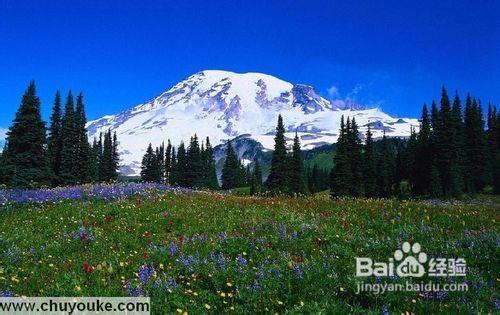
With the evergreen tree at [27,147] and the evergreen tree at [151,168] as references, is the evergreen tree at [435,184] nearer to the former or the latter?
→ the evergreen tree at [27,147]

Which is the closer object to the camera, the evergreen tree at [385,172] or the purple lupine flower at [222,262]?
the purple lupine flower at [222,262]

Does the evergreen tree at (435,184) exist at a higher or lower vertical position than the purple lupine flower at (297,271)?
higher

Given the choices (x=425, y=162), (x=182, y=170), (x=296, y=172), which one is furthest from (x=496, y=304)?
(x=182, y=170)

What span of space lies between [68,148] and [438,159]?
65.5 m

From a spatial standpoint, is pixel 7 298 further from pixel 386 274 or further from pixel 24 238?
pixel 386 274

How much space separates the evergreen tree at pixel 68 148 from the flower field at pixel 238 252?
5520cm

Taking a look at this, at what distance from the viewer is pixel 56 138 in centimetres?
7231

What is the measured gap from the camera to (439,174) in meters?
77.0

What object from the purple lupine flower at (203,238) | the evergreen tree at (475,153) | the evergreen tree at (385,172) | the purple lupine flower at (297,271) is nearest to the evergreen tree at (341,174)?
the evergreen tree at (385,172)

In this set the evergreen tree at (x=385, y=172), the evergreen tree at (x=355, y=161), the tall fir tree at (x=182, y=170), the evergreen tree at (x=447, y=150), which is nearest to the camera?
the evergreen tree at (x=447, y=150)

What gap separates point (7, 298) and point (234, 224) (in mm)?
6103

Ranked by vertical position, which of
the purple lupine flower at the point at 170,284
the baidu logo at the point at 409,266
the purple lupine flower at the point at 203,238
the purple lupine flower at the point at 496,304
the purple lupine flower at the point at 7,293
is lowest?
the purple lupine flower at the point at 496,304

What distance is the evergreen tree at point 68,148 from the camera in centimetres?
6756

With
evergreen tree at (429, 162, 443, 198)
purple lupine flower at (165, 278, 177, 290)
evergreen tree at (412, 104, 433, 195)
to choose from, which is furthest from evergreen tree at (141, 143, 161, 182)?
purple lupine flower at (165, 278, 177, 290)
